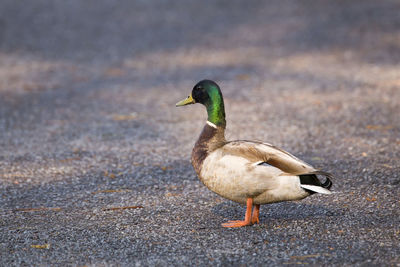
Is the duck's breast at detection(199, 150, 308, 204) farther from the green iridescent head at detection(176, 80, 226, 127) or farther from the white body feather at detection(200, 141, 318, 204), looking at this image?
the green iridescent head at detection(176, 80, 226, 127)

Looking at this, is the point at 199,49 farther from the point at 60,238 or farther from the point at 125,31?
the point at 60,238

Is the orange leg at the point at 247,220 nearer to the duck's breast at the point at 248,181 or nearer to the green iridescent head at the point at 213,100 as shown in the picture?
the duck's breast at the point at 248,181

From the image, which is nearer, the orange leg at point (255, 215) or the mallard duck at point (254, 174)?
the mallard duck at point (254, 174)

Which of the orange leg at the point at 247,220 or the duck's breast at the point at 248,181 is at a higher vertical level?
the duck's breast at the point at 248,181

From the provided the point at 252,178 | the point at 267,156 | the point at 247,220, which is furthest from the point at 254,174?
the point at 247,220

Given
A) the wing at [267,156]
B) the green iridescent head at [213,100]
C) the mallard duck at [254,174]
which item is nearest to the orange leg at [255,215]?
the mallard duck at [254,174]

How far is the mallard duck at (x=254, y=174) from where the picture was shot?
3625 mm

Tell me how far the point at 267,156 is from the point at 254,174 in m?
0.15

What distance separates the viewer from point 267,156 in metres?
3.72

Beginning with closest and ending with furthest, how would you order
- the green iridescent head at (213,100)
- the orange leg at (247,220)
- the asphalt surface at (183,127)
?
the asphalt surface at (183,127), the orange leg at (247,220), the green iridescent head at (213,100)

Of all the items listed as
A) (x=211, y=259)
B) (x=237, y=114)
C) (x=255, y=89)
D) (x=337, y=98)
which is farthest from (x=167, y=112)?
(x=211, y=259)

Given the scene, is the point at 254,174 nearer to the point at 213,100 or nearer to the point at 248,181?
the point at 248,181

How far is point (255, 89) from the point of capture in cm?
784

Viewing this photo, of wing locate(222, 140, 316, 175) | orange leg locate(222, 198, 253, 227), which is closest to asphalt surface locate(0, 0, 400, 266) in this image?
orange leg locate(222, 198, 253, 227)
